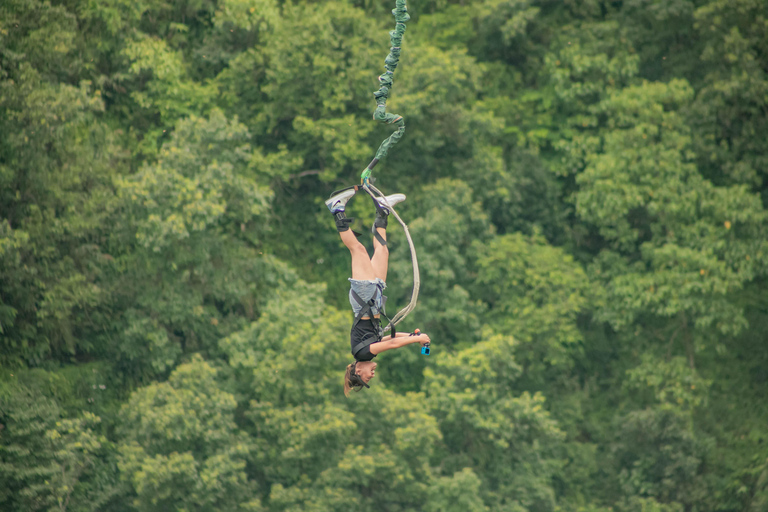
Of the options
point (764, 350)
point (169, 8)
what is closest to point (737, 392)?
point (764, 350)

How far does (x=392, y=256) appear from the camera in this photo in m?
23.2

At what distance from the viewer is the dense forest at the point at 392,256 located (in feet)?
61.0

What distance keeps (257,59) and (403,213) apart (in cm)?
477

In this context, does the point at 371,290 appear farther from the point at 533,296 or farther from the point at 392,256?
the point at 533,296

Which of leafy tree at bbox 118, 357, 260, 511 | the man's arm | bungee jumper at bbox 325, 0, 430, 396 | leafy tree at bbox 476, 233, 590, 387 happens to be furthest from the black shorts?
leafy tree at bbox 476, 233, 590, 387

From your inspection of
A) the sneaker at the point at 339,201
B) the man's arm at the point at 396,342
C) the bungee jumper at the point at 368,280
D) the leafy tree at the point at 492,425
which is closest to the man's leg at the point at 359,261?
the bungee jumper at the point at 368,280

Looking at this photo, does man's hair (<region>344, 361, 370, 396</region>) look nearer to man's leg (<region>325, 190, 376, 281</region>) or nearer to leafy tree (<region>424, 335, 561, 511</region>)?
man's leg (<region>325, 190, 376, 281</region>)

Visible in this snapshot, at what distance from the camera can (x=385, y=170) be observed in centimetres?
Result: 2317

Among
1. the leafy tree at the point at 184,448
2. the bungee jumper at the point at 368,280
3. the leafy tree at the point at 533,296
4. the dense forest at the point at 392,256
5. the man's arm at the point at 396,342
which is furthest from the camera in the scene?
the leafy tree at the point at 533,296

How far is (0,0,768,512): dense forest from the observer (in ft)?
61.0

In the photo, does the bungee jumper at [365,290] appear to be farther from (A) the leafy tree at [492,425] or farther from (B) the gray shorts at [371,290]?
(A) the leafy tree at [492,425]

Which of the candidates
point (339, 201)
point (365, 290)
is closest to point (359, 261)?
point (365, 290)

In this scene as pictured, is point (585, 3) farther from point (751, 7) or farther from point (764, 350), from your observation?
point (764, 350)

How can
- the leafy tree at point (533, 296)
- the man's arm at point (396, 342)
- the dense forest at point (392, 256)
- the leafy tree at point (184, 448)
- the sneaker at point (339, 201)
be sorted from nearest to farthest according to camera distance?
the man's arm at point (396, 342), the sneaker at point (339, 201), the leafy tree at point (184, 448), the dense forest at point (392, 256), the leafy tree at point (533, 296)
